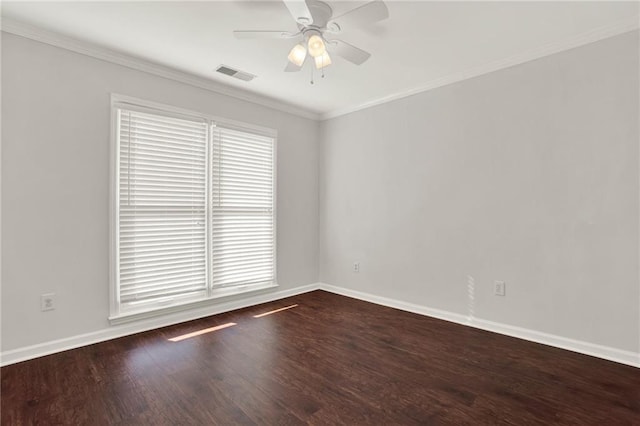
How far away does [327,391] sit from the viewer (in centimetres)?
210

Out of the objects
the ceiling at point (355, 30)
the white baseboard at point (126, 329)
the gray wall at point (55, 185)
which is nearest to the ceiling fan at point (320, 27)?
the ceiling at point (355, 30)

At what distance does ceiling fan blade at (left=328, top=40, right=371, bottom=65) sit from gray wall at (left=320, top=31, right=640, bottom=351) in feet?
4.67

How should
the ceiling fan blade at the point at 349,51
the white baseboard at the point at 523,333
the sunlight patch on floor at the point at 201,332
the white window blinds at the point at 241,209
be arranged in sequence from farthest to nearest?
1. the white window blinds at the point at 241,209
2. the sunlight patch on floor at the point at 201,332
3. the white baseboard at the point at 523,333
4. the ceiling fan blade at the point at 349,51

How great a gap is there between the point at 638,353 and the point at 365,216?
2767 mm

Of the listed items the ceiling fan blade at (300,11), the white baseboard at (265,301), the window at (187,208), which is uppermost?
the ceiling fan blade at (300,11)

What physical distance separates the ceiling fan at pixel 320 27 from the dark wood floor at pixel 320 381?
233 centimetres

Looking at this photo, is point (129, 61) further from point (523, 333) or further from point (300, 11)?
point (523, 333)

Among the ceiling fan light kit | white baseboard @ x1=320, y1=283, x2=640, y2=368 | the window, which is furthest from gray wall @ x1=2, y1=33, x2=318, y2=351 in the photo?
white baseboard @ x1=320, y1=283, x2=640, y2=368

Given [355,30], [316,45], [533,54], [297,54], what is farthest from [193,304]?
[533,54]

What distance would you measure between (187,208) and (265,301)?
156 centimetres

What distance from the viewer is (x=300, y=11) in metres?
2.06

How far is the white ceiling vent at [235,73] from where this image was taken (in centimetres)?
326

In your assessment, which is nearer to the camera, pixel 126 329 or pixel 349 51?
pixel 349 51

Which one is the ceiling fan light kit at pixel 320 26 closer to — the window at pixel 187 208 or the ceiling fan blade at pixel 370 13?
the ceiling fan blade at pixel 370 13
